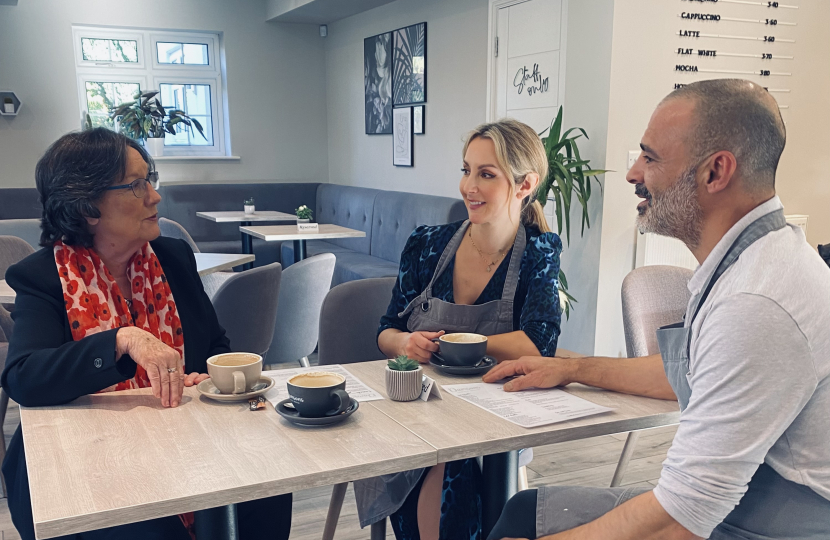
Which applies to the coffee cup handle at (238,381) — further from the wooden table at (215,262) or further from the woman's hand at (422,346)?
the wooden table at (215,262)

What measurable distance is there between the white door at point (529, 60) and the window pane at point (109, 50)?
401cm

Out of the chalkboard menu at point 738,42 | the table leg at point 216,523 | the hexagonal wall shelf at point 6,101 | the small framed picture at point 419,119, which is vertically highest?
the chalkboard menu at point 738,42

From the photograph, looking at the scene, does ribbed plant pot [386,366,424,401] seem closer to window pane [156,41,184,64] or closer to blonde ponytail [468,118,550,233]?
blonde ponytail [468,118,550,233]

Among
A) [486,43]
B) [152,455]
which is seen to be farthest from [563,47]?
[152,455]

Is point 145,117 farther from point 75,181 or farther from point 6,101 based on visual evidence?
point 75,181

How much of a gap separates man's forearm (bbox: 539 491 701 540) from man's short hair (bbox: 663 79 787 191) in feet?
1.59

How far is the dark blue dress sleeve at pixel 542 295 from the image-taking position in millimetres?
1773

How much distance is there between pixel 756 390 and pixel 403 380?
0.65 metres

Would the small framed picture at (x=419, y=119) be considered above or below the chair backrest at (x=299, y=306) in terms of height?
above

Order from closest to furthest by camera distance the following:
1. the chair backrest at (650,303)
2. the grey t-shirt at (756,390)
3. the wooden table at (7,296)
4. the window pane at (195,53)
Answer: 1. the grey t-shirt at (756,390)
2. the chair backrest at (650,303)
3. the wooden table at (7,296)
4. the window pane at (195,53)

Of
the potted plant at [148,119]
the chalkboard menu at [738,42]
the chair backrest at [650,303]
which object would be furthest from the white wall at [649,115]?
the potted plant at [148,119]

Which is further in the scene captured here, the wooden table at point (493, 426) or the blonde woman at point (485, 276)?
the blonde woman at point (485, 276)

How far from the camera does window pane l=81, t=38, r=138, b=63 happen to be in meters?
6.69

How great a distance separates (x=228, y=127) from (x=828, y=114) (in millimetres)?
5269
